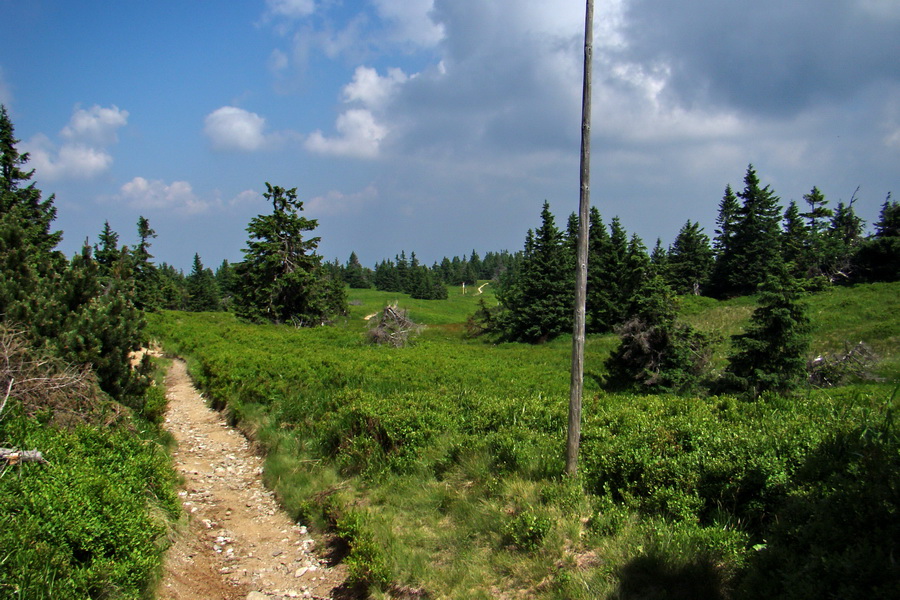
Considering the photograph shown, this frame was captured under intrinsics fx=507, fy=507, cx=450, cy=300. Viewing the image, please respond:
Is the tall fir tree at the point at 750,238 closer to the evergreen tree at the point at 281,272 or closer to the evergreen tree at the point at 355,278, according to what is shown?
the evergreen tree at the point at 281,272

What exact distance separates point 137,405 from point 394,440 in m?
5.06

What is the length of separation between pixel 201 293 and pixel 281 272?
52458mm

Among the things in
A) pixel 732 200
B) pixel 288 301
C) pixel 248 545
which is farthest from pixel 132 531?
pixel 732 200

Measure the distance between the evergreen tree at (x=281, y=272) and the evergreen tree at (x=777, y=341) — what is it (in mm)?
29653

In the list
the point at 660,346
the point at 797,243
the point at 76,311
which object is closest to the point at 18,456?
the point at 76,311

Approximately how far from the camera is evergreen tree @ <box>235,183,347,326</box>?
37.8 metres

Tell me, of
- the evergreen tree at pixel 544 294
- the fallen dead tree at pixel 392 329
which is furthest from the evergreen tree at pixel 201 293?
the fallen dead tree at pixel 392 329

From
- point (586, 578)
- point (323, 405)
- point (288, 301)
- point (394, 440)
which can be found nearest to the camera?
point (586, 578)

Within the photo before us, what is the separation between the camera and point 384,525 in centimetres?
661

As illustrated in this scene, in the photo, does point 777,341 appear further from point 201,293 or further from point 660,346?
point 201,293

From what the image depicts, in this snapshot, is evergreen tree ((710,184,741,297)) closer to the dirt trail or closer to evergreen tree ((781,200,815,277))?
evergreen tree ((781,200,815,277))

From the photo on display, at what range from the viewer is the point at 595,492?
6.08m

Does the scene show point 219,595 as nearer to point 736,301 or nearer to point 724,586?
point 724,586

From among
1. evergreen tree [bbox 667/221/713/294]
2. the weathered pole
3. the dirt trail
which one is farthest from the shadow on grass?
evergreen tree [bbox 667/221/713/294]
